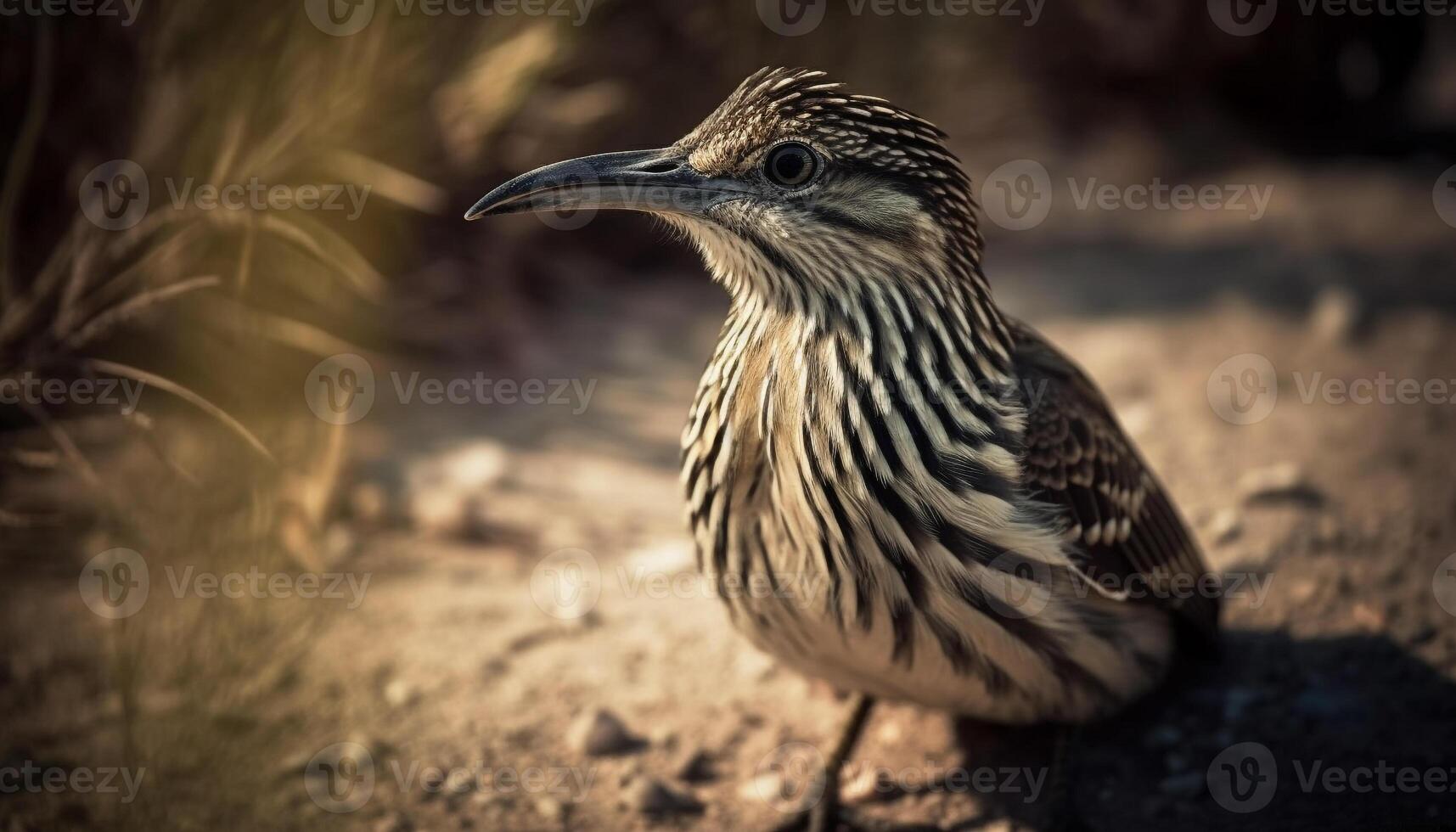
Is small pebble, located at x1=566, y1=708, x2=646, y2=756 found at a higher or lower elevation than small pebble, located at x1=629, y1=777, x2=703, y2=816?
higher

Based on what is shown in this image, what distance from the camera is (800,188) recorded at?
3.03 metres

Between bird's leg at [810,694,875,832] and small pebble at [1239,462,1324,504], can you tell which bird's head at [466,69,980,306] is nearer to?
bird's leg at [810,694,875,832]

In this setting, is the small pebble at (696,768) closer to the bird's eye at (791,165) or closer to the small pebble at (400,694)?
the small pebble at (400,694)

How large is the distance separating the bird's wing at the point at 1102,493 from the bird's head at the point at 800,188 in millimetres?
542

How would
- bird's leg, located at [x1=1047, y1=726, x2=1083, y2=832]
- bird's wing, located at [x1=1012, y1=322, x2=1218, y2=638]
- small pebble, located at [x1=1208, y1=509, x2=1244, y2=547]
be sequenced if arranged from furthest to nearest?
1. small pebble, located at [x1=1208, y1=509, x2=1244, y2=547]
2. bird's leg, located at [x1=1047, y1=726, x2=1083, y2=832]
3. bird's wing, located at [x1=1012, y1=322, x2=1218, y2=638]

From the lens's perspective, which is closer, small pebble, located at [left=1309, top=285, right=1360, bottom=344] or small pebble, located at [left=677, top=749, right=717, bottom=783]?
small pebble, located at [left=677, top=749, right=717, bottom=783]

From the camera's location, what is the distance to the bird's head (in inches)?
118

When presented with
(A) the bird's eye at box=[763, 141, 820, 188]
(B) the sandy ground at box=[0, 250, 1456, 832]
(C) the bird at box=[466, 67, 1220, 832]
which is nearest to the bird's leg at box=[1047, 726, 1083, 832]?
(B) the sandy ground at box=[0, 250, 1456, 832]

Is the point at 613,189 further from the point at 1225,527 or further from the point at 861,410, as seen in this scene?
the point at 1225,527

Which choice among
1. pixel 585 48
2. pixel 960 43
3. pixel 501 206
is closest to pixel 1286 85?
pixel 960 43

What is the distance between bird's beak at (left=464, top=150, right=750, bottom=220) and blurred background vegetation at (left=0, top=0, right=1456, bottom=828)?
0.74 meters

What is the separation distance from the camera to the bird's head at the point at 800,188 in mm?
3000

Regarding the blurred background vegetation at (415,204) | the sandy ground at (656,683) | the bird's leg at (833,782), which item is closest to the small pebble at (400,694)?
the sandy ground at (656,683)

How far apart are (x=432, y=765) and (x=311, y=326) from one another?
250cm
